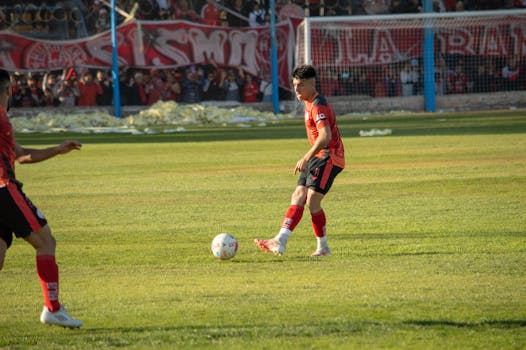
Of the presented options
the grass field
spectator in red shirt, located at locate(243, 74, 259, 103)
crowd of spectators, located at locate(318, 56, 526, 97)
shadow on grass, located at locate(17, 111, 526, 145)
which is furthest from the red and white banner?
the grass field

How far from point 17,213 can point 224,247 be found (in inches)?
129

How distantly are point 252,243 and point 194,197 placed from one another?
15.6 feet

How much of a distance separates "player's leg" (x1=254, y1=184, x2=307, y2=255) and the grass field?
14cm

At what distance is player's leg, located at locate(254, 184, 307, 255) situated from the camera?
33.0 ft

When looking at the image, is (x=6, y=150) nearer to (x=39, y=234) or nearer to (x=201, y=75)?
(x=39, y=234)

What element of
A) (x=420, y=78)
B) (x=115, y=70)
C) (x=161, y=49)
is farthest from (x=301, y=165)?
(x=420, y=78)

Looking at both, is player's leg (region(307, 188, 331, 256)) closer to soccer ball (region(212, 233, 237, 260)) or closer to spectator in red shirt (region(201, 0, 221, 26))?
soccer ball (region(212, 233, 237, 260))

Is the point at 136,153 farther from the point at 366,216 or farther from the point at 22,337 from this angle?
the point at 22,337

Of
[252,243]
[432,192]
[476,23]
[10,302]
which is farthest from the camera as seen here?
[476,23]

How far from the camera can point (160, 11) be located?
3909cm

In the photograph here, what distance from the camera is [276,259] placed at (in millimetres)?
9836

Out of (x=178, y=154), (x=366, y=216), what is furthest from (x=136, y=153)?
(x=366, y=216)

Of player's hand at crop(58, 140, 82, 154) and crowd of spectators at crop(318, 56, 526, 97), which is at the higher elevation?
player's hand at crop(58, 140, 82, 154)

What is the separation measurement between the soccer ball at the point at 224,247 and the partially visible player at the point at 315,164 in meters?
0.40
